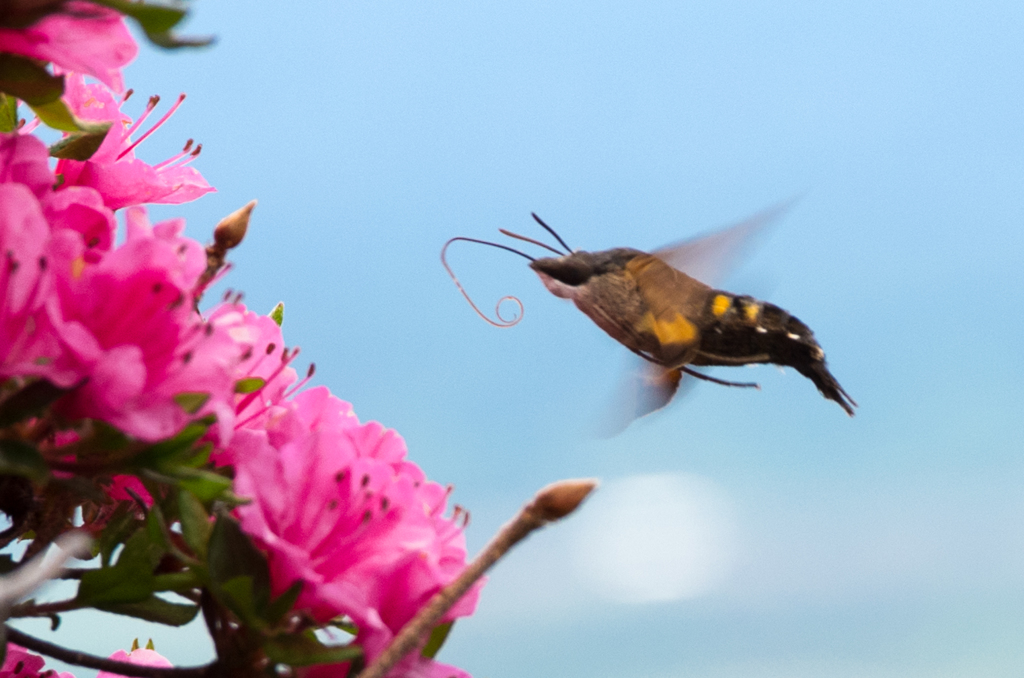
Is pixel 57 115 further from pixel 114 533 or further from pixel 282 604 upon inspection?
pixel 282 604

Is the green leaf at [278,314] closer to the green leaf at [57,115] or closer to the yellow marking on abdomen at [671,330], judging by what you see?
the green leaf at [57,115]

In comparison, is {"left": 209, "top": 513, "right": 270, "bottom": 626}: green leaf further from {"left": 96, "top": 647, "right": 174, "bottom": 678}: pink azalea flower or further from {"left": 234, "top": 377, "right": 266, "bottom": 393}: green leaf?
{"left": 96, "top": 647, "right": 174, "bottom": 678}: pink azalea flower

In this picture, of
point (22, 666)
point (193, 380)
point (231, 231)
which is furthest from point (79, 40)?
point (22, 666)

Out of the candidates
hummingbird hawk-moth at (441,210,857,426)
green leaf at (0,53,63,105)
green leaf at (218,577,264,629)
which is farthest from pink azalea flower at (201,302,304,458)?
hummingbird hawk-moth at (441,210,857,426)

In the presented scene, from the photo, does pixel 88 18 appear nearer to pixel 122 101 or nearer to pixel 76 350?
pixel 76 350

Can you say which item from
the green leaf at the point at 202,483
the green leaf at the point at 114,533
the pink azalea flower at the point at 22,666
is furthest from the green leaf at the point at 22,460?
the pink azalea flower at the point at 22,666

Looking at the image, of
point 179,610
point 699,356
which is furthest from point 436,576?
point 699,356
